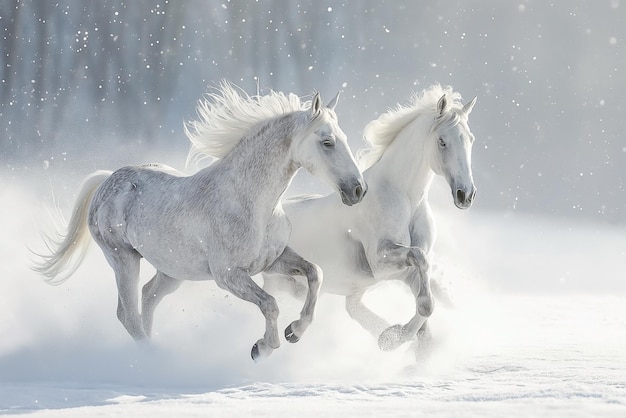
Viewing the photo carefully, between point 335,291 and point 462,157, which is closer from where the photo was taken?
point 462,157

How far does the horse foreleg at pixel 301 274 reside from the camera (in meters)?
5.16

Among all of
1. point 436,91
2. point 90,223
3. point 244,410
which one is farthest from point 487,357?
point 90,223

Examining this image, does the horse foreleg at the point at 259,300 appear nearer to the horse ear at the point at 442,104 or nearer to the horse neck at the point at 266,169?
the horse neck at the point at 266,169

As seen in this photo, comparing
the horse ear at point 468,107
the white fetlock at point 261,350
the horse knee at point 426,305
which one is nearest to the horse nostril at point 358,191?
the horse knee at point 426,305

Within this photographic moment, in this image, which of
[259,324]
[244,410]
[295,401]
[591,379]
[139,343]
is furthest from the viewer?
[259,324]

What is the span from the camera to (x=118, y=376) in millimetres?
5414

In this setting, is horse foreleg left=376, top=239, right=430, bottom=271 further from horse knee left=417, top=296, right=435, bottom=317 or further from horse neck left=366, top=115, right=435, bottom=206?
horse neck left=366, top=115, right=435, bottom=206

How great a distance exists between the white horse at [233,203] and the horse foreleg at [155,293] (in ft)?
0.63

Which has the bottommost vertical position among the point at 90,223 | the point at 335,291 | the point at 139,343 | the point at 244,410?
the point at 244,410

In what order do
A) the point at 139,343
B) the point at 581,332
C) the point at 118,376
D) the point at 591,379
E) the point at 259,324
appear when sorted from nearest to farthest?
the point at 591,379, the point at 118,376, the point at 139,343, the point at 259,324, the point at 581,332

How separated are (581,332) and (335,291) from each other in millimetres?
3017

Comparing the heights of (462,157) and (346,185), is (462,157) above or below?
above

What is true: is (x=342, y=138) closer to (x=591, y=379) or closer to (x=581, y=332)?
(x=591, y=379)

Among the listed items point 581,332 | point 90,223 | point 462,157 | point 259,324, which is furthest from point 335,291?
point 581,332
